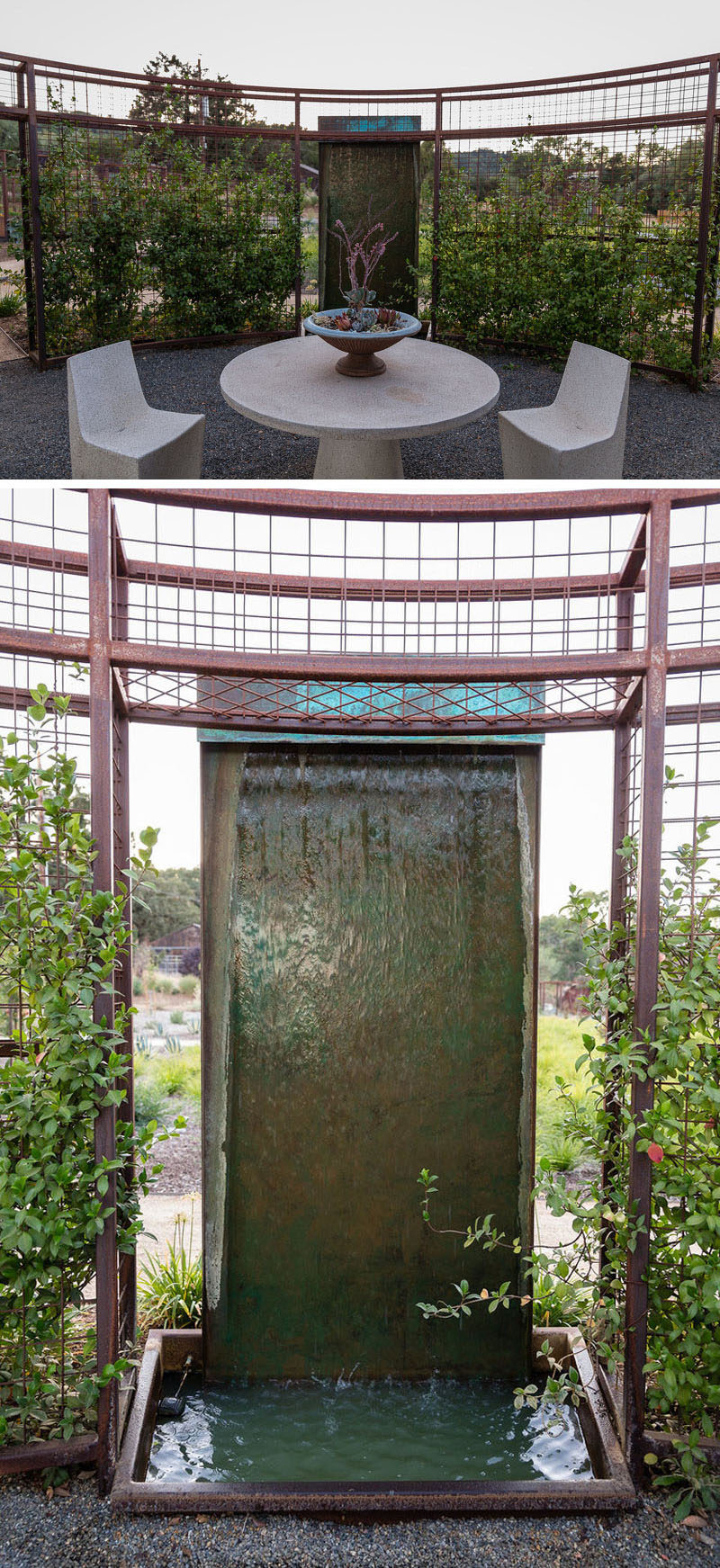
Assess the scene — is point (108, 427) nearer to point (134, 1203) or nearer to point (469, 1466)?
point (134, 1203)

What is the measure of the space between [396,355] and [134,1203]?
4.47m

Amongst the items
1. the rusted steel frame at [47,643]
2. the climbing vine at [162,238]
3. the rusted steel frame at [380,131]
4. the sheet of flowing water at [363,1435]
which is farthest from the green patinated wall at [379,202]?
the sheet of flowing water at [363,1435]

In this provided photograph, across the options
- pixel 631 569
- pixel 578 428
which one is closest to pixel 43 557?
pixel 631 569

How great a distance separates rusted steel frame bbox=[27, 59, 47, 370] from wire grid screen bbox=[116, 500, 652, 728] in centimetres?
445

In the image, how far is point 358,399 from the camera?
4.56 meters

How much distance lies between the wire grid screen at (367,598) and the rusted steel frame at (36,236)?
445cm

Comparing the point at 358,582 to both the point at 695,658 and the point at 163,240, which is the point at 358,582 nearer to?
the point at 695,658

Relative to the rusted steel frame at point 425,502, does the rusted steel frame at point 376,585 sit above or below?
below

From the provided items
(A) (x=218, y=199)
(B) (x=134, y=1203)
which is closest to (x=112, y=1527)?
(B) (x=134, y=1203)

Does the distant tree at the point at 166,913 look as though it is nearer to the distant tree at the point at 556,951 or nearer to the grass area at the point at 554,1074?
the distant tree at the point at 556,951

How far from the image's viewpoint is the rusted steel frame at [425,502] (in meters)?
2.71

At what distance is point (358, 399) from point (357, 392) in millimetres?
122

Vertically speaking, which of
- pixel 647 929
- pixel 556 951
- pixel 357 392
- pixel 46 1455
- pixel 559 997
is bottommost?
pixel 556 951

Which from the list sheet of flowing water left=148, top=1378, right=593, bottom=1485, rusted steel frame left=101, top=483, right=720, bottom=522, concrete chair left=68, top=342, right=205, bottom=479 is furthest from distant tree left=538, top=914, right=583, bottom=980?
rusted steel frame left=101, top=483, right=720, bottom=522
